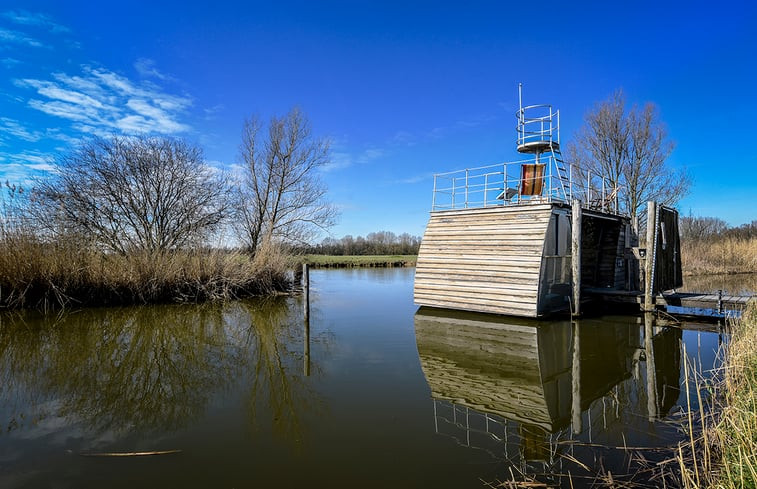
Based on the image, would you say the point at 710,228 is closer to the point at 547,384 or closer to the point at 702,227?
the point at 702,227

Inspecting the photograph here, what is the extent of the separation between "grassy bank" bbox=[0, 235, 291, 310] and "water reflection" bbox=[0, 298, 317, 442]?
1.73m

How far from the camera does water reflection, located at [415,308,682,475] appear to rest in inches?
184

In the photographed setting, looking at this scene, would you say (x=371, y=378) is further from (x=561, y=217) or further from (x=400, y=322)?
(x=561, y=217)

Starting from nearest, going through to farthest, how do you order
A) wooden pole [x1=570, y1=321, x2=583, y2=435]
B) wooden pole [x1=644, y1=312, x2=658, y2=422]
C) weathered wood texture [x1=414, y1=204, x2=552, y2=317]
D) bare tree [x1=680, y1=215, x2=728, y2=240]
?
wooden pole [x1=570, y1=321, x2=583, y2=435]
wooden pole [x1=644, y1=312, x2=658, y2=422]
weathered wood texture [x1=414, y1=204, x2=552, y2=317]
bare tree [x1=680, y1=215, x2=728, y2=240]

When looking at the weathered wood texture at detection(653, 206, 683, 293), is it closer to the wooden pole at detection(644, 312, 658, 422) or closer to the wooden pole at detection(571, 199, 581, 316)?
the wooden pole at detection(644, 312, 658, 422)

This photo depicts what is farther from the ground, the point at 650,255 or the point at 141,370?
the point at 650,255

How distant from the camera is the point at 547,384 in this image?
262 inches

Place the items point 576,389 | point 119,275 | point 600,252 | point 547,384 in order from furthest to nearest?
point 600,252 < point 119,275 < point 547,384 < point 576,389

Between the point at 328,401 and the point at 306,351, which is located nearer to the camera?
the point at 328,401

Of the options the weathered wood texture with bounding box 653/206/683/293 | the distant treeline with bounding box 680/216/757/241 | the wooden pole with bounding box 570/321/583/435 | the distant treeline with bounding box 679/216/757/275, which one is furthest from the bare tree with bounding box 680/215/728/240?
the wooden pole with bounding box 570/321/583/435

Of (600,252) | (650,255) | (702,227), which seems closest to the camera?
(650,255)

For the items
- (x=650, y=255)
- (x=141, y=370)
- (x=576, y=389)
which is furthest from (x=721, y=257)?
(x=141, y=370)

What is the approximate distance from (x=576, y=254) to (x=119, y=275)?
15769 millimetres

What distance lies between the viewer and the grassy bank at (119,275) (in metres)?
12.7
